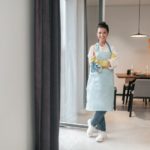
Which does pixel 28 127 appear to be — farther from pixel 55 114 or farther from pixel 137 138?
pixel 137 138

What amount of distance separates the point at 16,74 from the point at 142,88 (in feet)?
10.8

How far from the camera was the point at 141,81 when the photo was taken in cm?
487

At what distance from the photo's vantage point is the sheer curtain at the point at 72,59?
4266mm

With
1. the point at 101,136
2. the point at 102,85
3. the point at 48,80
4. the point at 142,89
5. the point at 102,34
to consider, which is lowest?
the point at 101,136

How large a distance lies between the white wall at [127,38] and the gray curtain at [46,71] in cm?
502

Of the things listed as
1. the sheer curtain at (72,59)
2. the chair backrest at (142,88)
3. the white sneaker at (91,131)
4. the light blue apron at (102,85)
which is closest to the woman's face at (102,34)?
the light blue apron at (102,85)

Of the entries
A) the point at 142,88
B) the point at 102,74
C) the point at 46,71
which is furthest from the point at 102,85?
the point at 142,88

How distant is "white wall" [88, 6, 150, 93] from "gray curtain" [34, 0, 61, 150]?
502cm

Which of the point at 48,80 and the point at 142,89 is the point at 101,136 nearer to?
the point at 48,80

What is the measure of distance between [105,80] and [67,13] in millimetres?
1509

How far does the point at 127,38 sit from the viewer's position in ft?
24.0

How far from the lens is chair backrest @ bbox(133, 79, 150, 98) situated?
4859 millimetres

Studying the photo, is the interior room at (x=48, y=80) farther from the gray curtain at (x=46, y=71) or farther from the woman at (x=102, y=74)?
the woman at (x=102, y=74)

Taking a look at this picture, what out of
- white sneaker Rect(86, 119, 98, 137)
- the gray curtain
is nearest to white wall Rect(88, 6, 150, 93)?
white sneaker Rect(86, 119, 98, 137)
